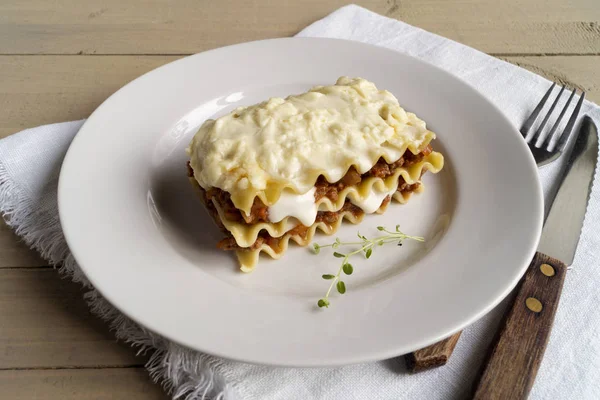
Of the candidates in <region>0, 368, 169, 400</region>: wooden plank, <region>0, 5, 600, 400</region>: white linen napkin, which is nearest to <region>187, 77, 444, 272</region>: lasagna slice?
<region>0, 5, 600, 400</region>: white linen napkin

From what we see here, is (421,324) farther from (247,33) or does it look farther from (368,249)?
(247,33)

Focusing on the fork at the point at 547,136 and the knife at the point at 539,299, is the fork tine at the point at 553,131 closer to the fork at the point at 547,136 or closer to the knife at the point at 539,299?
the fork at the point at 547,136

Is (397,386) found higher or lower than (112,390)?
higher

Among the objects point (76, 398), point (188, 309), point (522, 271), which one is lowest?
point (76, 398)

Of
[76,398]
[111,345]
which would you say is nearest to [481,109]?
[111,345]

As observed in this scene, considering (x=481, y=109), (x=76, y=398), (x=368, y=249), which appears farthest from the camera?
(x=481, y=109)

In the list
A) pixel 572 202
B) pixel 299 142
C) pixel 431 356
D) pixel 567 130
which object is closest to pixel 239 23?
pixel 299 142

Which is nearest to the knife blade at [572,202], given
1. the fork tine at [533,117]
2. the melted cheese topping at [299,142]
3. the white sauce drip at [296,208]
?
the fork tine at [533,117]
